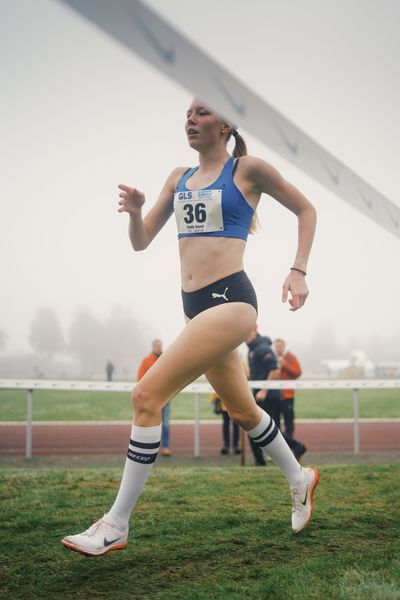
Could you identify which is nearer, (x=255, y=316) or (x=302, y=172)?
(x=302, y=172)

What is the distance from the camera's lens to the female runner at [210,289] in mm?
3033

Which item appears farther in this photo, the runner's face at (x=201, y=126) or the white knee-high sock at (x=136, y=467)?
the runner's face at (x=201, y=126)

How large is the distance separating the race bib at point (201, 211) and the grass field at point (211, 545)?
173 centimetres

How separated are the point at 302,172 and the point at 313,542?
84.6 inches

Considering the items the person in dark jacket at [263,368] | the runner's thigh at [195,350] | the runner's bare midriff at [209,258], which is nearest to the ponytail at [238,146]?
the runner's bare midriff at [209,258]

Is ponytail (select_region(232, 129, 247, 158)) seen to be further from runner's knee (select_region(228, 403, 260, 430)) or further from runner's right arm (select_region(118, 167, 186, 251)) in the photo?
runner's knee (select_region(228, 403, 260, 430))

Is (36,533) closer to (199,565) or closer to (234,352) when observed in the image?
(199,565)

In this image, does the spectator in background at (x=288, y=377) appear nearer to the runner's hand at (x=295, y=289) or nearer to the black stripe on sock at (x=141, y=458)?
the runner's hand at (x=295, y=289)

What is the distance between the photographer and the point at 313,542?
350cm

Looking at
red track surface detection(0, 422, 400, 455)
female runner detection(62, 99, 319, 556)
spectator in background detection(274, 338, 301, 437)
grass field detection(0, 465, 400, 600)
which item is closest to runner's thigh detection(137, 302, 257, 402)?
female runner detection(62, 99, 319, 556)

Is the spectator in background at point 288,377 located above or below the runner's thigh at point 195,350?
below

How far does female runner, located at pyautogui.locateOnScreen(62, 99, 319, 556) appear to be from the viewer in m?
3.03

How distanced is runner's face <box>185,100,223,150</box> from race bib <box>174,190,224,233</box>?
0.32m

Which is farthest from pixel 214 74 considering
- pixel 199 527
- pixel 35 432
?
pixel 35 432
